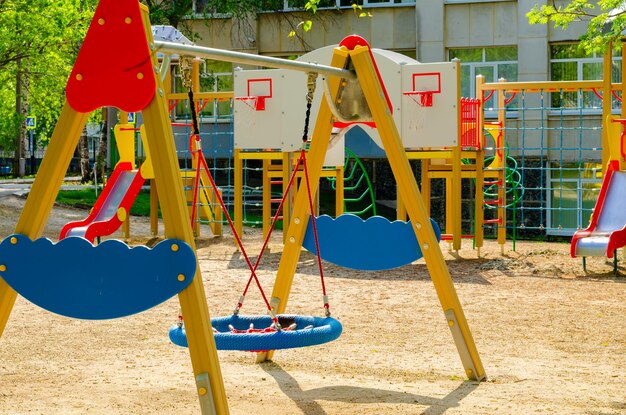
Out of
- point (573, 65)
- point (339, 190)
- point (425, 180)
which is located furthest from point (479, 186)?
point (573, 65)

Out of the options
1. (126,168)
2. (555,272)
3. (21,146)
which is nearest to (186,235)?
(555,272)

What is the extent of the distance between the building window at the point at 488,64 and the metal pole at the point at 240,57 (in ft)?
70.4

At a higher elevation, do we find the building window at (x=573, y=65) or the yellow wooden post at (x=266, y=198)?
the building window at (x=573, y=65)

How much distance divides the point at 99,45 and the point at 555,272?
31.2 feet

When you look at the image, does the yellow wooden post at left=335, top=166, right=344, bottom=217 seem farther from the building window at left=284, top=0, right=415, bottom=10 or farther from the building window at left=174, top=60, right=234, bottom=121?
the building window at left=174, top=60, right=234, bottom=121

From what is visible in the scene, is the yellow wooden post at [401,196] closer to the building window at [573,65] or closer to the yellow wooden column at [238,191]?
the yellow wooden column at [238,191]

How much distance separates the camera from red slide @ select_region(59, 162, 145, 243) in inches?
524

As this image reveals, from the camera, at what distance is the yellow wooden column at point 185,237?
424 centimetres

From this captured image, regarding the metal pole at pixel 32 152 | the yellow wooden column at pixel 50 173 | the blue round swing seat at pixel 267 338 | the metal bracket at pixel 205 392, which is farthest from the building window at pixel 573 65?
the metal pole at pixel 32 152

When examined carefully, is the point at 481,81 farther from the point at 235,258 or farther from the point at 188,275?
the point at 188,275

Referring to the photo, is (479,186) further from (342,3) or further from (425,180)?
(342,3)

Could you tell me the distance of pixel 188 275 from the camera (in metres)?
4.21

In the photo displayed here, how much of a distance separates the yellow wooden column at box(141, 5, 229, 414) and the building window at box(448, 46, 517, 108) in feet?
76.5

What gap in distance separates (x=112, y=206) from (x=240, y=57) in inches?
372
